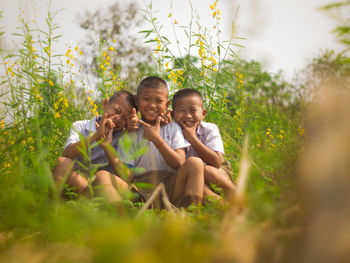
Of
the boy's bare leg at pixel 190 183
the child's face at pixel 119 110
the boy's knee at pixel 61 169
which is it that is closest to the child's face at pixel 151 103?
the child's face at pixel 119 110

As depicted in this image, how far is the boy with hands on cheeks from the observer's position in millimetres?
2508

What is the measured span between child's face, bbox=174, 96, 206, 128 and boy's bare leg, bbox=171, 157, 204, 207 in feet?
2.05

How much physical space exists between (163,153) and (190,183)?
15.1 inches

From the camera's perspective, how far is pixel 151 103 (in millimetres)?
3105

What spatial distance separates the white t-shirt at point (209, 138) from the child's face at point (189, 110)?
0.11 m

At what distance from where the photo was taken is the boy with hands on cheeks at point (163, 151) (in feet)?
8.23

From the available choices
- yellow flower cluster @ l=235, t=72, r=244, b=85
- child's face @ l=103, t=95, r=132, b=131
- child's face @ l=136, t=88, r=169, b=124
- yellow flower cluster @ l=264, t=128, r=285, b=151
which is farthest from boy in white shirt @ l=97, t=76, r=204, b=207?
yellow flower cluster @ l=235, t=72, r=244, b=85

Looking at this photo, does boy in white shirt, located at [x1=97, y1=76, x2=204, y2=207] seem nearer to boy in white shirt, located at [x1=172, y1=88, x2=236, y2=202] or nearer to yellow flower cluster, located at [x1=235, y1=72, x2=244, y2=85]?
boy in white shirt, located at [x1=172, y1=88, x2=236, y2=202]

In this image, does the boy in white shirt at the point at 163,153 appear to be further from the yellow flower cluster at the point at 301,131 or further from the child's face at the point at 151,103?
the yellow flower cluster at the point at 301,131

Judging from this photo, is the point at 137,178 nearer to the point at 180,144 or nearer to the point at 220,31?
the point at 180,144

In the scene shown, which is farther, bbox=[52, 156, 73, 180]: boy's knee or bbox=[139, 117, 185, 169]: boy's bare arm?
bbox=[139, 117, 185, 169]: boy's bare arm

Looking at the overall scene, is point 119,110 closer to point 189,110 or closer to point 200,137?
point 189,110

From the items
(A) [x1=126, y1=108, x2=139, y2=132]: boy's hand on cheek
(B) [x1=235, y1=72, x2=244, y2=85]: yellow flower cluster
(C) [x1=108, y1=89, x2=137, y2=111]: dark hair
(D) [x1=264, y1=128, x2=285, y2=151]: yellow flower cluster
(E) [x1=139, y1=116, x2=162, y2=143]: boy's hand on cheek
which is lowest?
(D) [x1=264, y1=128, x2=285, y2=151]: yellow flower cluster

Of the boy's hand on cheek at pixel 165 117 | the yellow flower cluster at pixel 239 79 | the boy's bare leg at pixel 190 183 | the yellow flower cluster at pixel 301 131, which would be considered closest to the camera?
the yellow flower cluster at pixel 301 131
